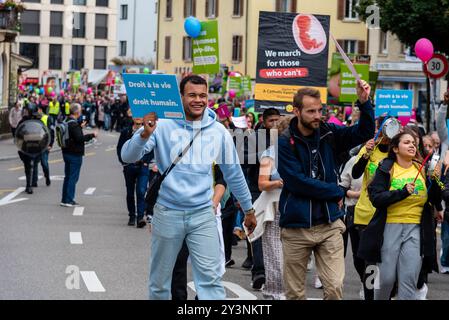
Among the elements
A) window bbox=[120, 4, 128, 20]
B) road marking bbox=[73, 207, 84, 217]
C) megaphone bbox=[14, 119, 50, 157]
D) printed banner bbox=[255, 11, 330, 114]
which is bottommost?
road marking bbox=[73, 207, 84, 217]

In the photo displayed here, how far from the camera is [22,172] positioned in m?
28.0

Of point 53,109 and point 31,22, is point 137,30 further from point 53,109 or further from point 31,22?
point 53,109

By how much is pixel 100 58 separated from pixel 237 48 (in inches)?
1163

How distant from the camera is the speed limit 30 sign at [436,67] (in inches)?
801

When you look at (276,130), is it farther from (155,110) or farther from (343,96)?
(343,96)

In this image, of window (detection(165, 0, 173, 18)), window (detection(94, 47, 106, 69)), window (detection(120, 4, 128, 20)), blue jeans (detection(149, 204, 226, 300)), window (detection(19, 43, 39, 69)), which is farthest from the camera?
window (detection(94, 47, 106, 69))

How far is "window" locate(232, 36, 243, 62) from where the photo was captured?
68.2 metres

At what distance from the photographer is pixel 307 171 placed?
8164mm

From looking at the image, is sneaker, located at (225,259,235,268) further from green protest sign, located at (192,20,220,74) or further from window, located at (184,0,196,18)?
window, located at (184,0,196,18)

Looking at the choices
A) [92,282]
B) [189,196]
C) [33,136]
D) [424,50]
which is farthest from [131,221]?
[189,196]

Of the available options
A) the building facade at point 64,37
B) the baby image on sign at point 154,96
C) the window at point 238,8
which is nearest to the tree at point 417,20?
the window at point 238,8

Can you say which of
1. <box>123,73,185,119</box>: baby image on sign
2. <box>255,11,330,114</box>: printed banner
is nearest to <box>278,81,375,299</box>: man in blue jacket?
<box>123,73,185,119</box>: baby image on sign

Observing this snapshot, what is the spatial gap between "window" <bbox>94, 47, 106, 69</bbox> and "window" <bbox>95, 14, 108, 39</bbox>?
12.5ft
